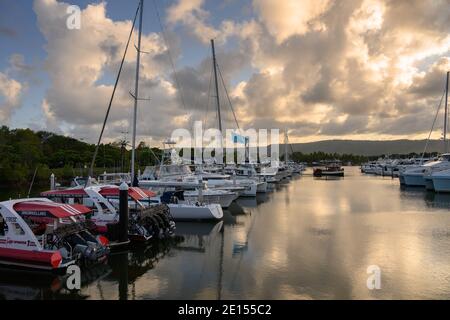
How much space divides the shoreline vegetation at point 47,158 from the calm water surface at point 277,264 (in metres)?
27.0

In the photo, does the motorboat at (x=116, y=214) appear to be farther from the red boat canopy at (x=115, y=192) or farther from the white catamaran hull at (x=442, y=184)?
the white catamaran hull at (x=442, y=184)

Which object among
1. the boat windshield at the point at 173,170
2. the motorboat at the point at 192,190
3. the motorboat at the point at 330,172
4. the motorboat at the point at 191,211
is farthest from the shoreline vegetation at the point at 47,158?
the motorboat at the point at 330,172

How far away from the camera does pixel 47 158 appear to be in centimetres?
8238

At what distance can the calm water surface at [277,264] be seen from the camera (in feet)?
43.0

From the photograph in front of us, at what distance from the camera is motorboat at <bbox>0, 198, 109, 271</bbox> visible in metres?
14.3

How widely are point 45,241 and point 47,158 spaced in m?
74.8

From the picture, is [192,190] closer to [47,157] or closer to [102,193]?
[102,193]

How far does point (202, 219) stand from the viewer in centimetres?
2638

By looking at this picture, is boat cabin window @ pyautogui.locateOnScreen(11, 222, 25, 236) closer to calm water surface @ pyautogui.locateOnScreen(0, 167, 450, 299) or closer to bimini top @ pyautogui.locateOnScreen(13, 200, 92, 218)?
bimini top @ pyautogui.locateOnScreen(13, 200, 92, 218)

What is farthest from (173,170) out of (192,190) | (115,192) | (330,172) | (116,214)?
(330,172)
